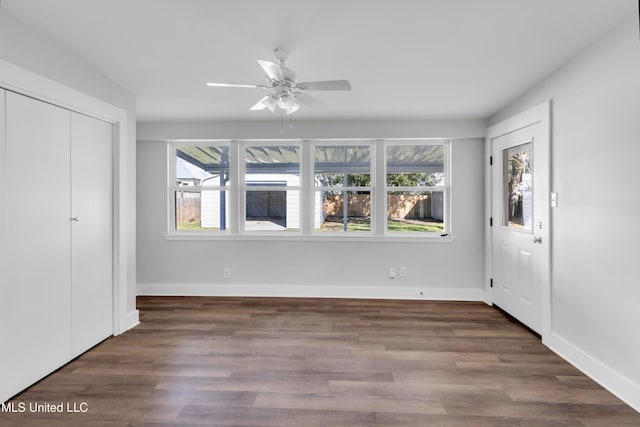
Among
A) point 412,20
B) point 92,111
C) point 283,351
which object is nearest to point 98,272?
point 92,111

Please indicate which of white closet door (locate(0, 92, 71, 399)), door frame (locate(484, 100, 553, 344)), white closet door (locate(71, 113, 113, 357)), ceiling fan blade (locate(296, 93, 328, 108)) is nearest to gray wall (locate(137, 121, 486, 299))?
door frame (locate(484, 100, 553, 344))

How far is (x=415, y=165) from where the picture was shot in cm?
425

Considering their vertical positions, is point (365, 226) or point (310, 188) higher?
point (310, 188)

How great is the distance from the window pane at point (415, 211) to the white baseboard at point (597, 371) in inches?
72.1

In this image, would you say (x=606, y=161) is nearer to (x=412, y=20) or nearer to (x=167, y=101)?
(x=412, y=20)

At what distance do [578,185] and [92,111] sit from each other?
13.1ft

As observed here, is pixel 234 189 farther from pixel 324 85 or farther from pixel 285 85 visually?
pixel 324 85

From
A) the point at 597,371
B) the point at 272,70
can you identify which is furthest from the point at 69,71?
the point at 597,371

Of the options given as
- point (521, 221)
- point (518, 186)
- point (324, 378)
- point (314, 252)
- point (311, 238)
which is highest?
point (518, 186)

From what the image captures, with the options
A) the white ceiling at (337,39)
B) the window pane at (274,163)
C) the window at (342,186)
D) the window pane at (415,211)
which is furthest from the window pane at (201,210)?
the window pane at (415,211)

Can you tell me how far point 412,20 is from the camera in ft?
6.24

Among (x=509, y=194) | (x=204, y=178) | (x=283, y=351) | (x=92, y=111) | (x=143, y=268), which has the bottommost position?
(x=283, y=351)

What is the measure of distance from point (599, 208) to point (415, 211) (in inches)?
84.6

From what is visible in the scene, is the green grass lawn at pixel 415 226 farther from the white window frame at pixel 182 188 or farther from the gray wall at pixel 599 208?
the white window frame at pixel 182 188
